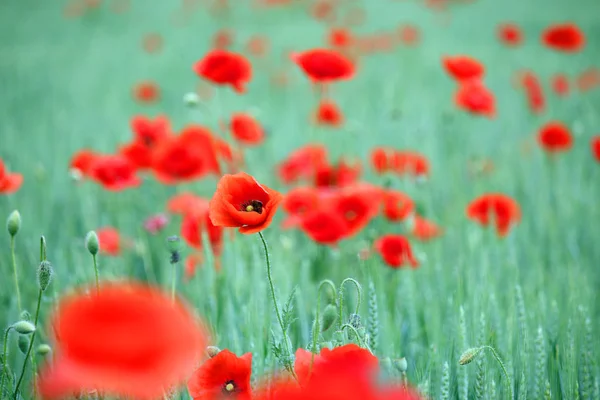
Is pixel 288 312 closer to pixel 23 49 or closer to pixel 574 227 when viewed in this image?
pixel 574 227

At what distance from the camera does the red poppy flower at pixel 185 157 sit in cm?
147

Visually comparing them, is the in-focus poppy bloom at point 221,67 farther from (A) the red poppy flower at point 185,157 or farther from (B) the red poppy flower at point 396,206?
(B) the red poppy flower at point 396,206

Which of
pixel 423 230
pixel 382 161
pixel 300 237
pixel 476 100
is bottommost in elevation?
pixel 300 237

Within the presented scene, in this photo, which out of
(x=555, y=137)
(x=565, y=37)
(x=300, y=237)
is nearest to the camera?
(x=300, y=237)

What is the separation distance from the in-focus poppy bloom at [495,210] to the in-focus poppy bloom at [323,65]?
1.60 feet

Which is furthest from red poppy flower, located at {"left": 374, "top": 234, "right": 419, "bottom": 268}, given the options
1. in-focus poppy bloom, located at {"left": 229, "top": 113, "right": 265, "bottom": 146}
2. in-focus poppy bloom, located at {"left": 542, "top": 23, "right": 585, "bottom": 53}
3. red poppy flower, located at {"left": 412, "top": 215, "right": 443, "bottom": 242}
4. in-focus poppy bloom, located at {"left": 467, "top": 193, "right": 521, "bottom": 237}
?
in-focus poppy bloom, located at {"left": 542, "top": 23, "right": 585, "bottom": 53}

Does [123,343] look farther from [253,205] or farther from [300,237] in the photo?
[300,237]

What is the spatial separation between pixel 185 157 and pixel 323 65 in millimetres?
474

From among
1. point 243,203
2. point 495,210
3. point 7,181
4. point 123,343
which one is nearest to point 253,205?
point 243,203

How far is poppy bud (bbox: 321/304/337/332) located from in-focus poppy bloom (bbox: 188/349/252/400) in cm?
13

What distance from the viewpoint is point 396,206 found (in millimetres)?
1371

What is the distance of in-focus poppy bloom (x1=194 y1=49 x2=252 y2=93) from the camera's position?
1.26 metres

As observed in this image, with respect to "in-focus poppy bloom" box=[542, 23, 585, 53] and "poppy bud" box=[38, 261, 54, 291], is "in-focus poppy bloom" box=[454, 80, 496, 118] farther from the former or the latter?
"poppy bud" box=[38, 261, 54, 291]

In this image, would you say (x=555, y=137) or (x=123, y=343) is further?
(x=555, y=137)
